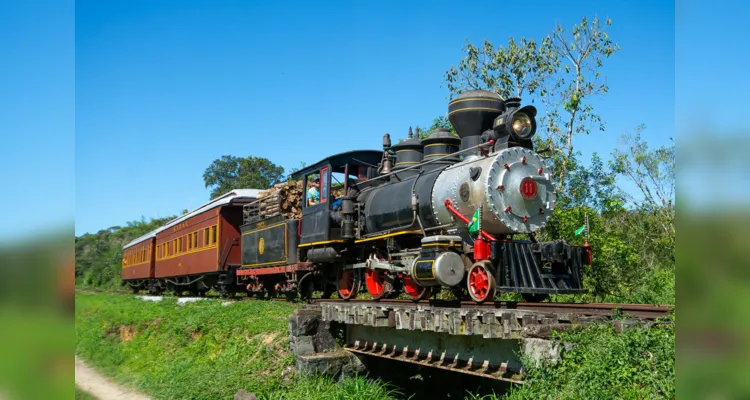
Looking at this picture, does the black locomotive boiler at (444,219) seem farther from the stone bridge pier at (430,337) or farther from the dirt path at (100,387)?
the dirt path at (100,387)

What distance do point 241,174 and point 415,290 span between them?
170 feet

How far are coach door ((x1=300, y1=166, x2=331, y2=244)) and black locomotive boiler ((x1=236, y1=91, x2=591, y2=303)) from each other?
3 centimetres

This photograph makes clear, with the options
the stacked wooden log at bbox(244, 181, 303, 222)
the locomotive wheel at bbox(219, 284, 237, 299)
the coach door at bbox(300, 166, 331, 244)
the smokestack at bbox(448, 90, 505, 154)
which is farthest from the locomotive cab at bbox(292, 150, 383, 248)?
the locomotive wheel at bbox(219, 284, 237, 299)

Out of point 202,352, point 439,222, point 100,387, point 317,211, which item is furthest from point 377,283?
point 100,387

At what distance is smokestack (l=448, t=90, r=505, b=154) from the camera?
1122 centimetres

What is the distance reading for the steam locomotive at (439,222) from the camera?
364 inches

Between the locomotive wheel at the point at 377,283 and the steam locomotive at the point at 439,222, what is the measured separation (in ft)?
0.08

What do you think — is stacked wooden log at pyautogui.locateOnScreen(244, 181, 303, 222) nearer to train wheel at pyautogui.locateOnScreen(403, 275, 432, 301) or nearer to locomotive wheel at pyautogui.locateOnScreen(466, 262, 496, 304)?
train wheel at pyautogui.locateOnScreen(403, 275, 432, 301)

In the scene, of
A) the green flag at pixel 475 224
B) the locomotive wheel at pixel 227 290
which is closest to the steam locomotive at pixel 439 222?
the green flag at pixel 475 224

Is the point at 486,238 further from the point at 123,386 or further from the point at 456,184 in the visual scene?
the point at 123,386

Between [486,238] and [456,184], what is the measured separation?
119 centimetres

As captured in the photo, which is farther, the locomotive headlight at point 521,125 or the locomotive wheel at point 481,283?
the locomotive headlight at point 521,125

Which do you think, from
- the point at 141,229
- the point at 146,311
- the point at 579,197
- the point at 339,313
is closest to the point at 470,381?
the point at 339,313
